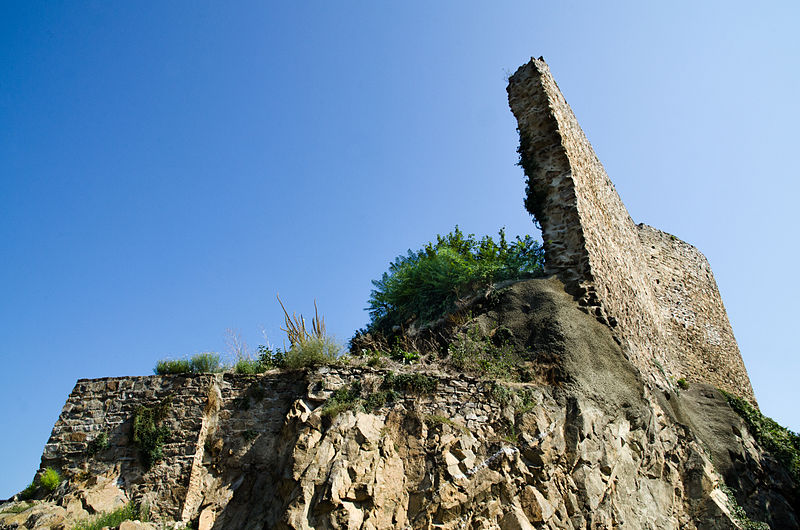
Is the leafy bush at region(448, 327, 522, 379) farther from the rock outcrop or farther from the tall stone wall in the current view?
the tall stone wall

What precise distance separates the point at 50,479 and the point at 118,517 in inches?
47.7

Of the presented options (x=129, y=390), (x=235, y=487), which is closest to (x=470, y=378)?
(x=235, y=487)

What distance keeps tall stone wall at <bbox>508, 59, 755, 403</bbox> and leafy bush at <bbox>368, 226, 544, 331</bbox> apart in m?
0.99

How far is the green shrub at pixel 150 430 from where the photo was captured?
6.62m

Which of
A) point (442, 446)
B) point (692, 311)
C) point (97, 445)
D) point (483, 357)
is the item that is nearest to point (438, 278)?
point (483, 357)

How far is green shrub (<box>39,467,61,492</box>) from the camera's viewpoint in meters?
6.49

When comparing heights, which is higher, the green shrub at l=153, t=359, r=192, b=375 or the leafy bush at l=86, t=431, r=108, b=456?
the green shrub at l=153, t=359, r=192, b=375

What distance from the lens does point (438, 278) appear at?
10.4 meters

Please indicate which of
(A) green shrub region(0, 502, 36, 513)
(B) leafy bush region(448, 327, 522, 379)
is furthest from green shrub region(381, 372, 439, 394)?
(A) green shrub region(0, 502, 36, 513)

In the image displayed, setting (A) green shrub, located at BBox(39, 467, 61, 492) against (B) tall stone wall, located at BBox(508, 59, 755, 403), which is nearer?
(A) green shrub, located at BBox(39, 467, 61, 492)

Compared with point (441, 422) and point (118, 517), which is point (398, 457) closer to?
point (441, 422)

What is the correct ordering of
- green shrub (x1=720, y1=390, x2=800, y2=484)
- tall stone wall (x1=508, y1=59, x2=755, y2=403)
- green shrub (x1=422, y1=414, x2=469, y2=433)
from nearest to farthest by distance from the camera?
1. green shrub (x1=422, y1=414, x2=469, y2=433)
2. green shrub (x1=720, y1=390, x2=800, y2=484)
3. tall stone wall (x1=508, y1=59, x2=755, y2=403)

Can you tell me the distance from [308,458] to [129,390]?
2970 millimetres

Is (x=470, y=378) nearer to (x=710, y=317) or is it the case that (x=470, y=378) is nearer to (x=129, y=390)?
(x=129, y=390)
